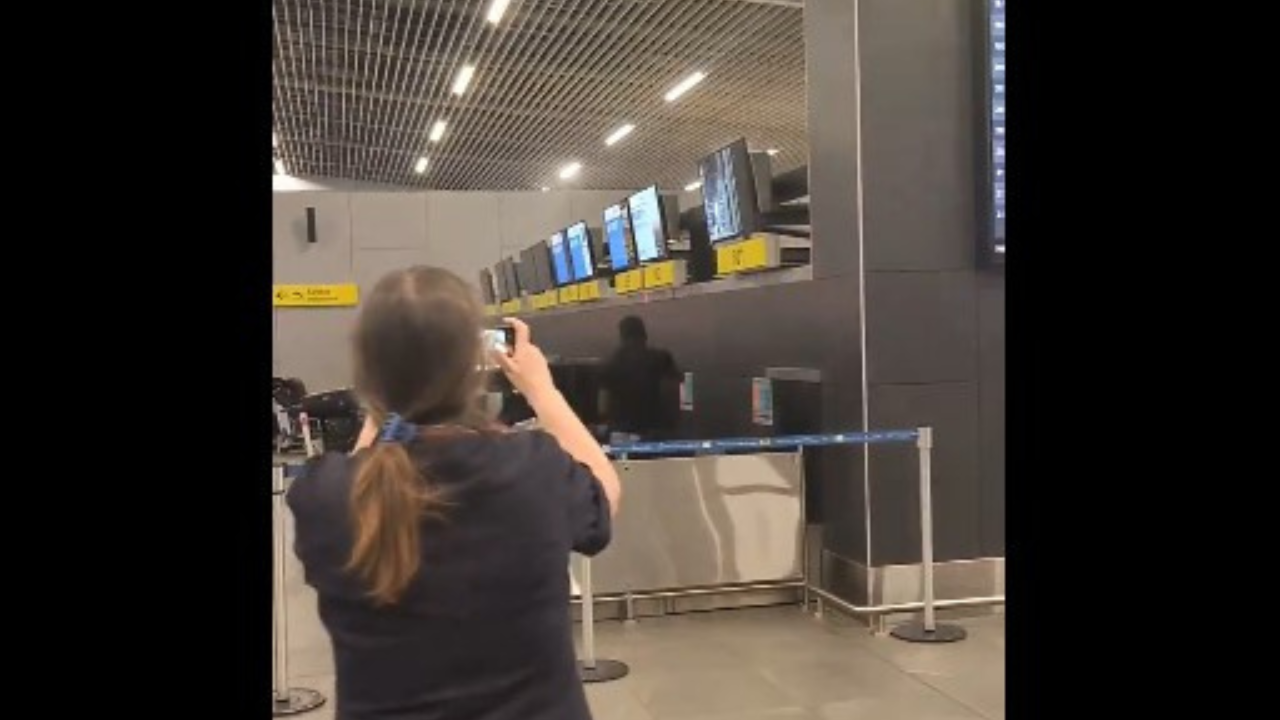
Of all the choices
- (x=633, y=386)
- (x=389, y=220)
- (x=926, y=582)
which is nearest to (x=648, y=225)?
(x=633, y=386)

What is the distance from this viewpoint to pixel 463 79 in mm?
13477

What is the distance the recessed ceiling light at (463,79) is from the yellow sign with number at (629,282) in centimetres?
496

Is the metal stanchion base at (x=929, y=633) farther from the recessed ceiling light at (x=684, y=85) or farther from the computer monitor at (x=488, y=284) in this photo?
the computer monitor at (x=488, y=284)

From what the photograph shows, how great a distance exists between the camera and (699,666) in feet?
14.5

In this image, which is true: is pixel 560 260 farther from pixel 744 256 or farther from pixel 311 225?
pixel 744 256

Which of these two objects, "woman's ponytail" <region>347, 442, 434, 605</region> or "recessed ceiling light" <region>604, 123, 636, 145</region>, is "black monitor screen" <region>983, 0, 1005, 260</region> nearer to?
"woman's ponytail" <region>347, 442, 434, 605</region>

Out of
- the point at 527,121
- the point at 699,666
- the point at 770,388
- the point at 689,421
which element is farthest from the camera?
the point at 527,121

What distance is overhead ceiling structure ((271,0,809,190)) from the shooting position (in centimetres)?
1120

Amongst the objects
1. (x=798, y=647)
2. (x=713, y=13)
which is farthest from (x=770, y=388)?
(x=713, y=13)

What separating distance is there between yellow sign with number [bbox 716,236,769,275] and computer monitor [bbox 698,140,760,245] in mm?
53

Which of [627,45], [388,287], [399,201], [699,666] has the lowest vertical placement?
[699,666]

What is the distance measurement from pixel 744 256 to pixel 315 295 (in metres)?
8.91
